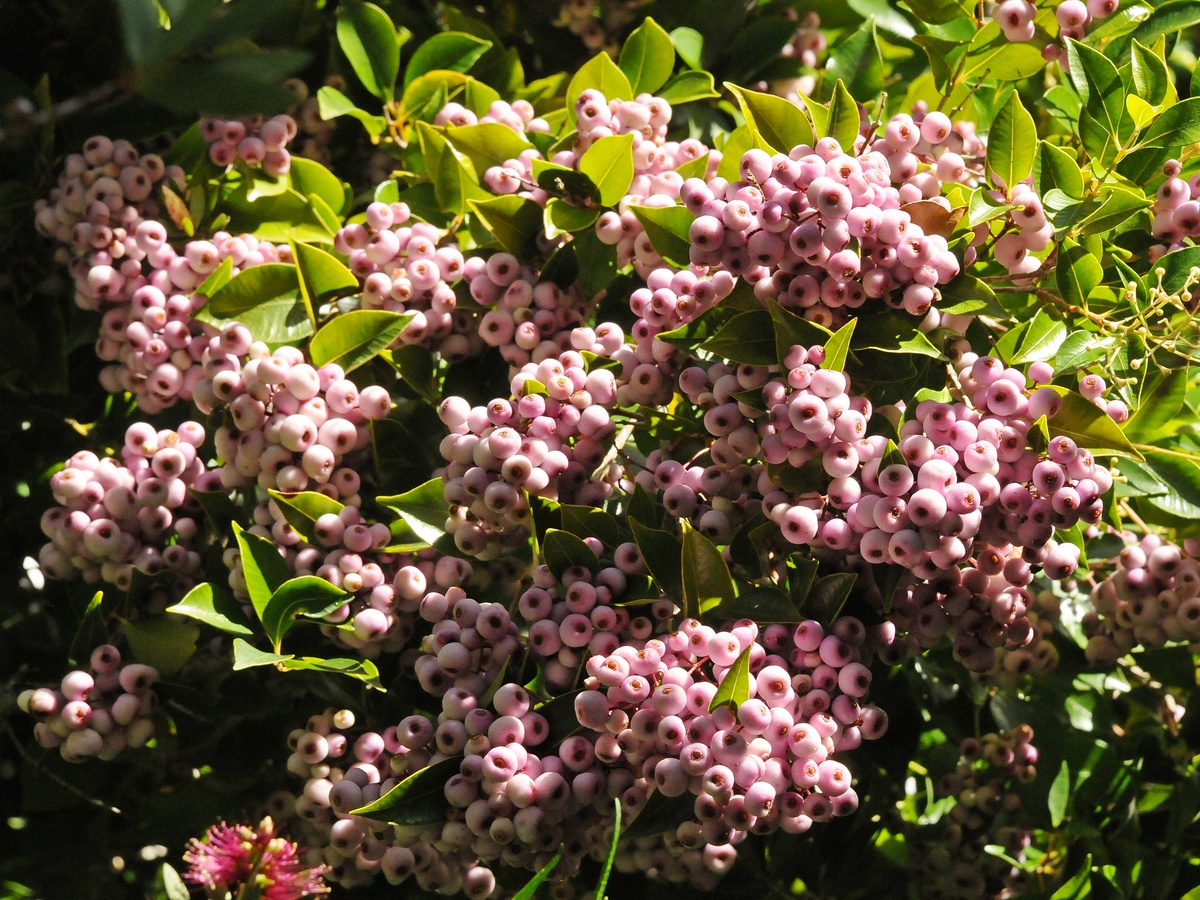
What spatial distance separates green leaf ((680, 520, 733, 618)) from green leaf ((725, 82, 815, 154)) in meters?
0.54

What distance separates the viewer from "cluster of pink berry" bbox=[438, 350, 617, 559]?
4.53 ft

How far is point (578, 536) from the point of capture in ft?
4.69

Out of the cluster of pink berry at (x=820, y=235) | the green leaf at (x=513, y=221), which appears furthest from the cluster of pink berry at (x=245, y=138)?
the cluster of pink berry at (x=820, y=235)

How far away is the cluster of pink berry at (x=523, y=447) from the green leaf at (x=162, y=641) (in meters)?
0.44

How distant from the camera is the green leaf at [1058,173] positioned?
56.3 inches

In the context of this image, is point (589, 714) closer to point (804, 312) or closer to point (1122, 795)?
point (804, 312)

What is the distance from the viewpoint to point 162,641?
155 centimetres

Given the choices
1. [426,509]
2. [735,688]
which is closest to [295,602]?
[426,509]

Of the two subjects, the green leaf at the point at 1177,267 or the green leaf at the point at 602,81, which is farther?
the green leaf at the point at 602,81

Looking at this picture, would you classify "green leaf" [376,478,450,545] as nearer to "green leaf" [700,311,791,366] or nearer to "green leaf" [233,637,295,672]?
"green leaf" [233,637,295,672]

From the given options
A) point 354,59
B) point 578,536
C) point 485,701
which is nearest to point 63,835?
point 485,701

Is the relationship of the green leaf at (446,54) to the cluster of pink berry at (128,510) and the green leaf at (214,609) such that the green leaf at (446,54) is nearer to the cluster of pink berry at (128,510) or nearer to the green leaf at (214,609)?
the cluster of pink berry at (128,510)

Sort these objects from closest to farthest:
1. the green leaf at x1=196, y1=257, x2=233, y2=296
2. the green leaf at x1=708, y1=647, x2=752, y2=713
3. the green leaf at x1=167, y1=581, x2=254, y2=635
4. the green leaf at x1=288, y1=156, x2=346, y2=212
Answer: the green leaf at x1=708, y1=647, x2=752, y2=713, the green leaf at x1=167, y1=581, x2=254, y2=635, the green leaf at x1=196, y1=257, x2=233, y2=296, the green leaf at x1=288, y1=156, x2=346, y2=212

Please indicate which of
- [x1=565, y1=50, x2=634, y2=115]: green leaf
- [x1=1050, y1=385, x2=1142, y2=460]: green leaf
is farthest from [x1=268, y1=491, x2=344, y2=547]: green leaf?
[x1=1050, y1=385, x2=1142, y2=460]: green leaf
